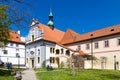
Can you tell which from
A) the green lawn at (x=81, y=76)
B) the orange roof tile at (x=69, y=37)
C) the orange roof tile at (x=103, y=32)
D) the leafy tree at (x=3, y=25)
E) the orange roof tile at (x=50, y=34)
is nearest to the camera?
the green lawn at (x=81, y=76)

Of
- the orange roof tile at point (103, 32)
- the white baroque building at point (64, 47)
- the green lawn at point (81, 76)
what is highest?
the orange roof tile at point (103, 32)

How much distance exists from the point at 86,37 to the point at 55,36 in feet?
31.1

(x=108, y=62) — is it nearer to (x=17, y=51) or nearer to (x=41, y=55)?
(x=41, y=55)

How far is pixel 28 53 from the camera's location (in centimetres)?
5212

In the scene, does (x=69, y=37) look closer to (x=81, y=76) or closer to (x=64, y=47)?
(x=64, y=47)

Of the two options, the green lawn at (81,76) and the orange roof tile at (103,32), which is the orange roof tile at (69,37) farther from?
the green lawn at (81,76)

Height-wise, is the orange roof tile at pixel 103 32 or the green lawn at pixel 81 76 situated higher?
the orange roof tile at pixel 103 32

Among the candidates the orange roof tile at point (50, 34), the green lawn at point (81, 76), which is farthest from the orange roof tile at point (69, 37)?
the green lawn at point (81, 76)

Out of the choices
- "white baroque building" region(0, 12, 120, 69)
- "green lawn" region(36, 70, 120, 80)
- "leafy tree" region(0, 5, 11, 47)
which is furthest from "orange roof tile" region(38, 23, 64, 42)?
"green lawn" region(36, 70, 120, 80)

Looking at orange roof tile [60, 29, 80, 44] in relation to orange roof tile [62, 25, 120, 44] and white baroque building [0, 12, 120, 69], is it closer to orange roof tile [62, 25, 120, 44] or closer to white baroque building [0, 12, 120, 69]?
white baroque building [0, 12, 120, 69]

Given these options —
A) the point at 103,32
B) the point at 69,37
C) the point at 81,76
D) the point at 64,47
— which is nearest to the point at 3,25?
the point at 81,76

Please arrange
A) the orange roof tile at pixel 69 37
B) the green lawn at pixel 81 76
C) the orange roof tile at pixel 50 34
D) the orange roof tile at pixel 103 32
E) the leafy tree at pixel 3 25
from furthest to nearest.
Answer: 1. the orange roof tile at pixel 69 37
2. the orange roof tile at pixel 50 34
3. the orange roof tile at pixel 103 32
4. the leafy tree at pixel 3 25
5. the green lawn at pixel 81 76

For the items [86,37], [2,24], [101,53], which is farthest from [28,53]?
[2,24]

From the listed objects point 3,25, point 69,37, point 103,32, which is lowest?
point 3,25
